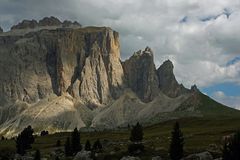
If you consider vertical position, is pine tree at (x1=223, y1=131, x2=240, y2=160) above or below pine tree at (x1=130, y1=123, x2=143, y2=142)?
below

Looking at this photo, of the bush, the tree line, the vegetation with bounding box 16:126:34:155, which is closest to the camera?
the tree line

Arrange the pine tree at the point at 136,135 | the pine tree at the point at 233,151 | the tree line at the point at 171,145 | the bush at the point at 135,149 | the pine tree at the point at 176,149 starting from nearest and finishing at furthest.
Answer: the pine tree at the point at 233,151
the tree line at the point at 171,145
the pine tree at the point at 176,149
the bush at the point at 135,149
the pine tree at the point at 136,135

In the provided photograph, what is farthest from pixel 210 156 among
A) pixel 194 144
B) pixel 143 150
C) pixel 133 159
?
Result: pixel 194 144

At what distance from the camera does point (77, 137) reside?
13150 centimetres

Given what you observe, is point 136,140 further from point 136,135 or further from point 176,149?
point 176,149

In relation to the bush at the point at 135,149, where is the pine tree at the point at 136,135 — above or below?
above

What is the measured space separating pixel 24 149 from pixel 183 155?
74022 mm

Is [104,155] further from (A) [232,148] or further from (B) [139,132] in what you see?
(A) [232,148]

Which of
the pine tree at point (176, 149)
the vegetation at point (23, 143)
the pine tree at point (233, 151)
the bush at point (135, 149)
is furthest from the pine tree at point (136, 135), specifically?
the vegetation at point (23, 143)

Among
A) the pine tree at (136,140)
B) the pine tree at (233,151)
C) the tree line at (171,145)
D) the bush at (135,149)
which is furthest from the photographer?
the pine tree at (136,140)

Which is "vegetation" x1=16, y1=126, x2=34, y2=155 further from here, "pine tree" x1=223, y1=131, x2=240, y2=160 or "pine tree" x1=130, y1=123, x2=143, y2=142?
"pine tree" x1=223, y1=131, x2=240, y2=160

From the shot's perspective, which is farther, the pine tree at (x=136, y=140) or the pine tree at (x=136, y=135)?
the pine tree at (x=136, y=135)

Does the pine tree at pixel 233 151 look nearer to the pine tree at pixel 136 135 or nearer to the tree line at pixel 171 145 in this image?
Result: the tree line at pixel 171 145

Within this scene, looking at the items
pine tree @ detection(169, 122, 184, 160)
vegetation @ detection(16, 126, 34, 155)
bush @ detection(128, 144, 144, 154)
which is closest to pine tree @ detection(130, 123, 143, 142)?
bush @ detection(128, 144, 144, 154)
